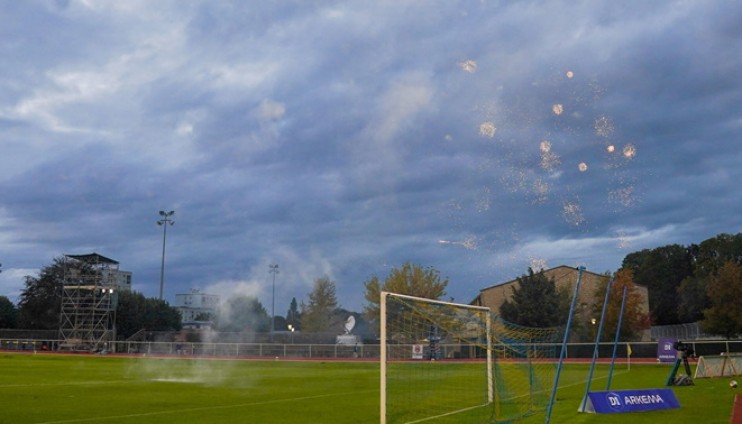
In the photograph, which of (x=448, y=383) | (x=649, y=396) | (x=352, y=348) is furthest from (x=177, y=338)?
(x=649, y=396)

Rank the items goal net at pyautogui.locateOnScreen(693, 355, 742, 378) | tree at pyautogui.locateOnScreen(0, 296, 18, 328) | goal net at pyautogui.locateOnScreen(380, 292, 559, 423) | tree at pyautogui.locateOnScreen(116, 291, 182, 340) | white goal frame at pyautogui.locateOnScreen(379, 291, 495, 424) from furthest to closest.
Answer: tree at pyautogui.locateOnScreen(0, 296, 18, 328) < tree at pyautogui.locateOnScreen(116, 291, 182, 340) < goal net at pyautogui.locateOnScreen(693, 355, 742, 378) < goal net at pyautogui.locateOnScreen(380, 292, 559, 423) < white goal frame at pyautogui.locateOnScreen(379, 291, 495, 424)

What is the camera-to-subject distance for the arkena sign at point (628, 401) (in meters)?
16.7

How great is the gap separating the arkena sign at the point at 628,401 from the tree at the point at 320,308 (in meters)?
83.6

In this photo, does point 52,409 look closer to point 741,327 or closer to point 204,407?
point 204,407

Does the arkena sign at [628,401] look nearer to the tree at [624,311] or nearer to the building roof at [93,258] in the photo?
the tree at [624,311]

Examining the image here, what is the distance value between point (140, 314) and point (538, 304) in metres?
54.7

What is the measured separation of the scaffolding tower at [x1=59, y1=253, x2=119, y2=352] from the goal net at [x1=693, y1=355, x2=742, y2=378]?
57.9m

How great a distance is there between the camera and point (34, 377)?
104 feet

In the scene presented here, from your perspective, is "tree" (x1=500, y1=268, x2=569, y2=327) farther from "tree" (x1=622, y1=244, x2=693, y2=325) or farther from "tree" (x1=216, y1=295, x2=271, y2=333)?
"tree" (x1=622, y1=244, x2=693, y2=325)

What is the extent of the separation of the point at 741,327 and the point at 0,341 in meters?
75.4

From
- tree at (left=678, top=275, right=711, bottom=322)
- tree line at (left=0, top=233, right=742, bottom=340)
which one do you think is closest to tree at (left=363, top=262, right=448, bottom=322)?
tree line at (left=0, top=233, right=742, bottom=340)

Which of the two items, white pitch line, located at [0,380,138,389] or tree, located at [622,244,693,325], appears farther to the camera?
tree, located at [622,244,693,325]

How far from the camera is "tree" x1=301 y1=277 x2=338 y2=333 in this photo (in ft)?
329

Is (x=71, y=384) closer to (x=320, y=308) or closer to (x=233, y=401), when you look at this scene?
(x=233, y=401)
